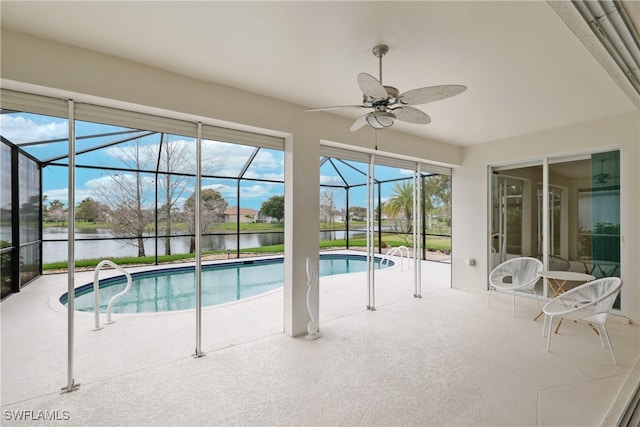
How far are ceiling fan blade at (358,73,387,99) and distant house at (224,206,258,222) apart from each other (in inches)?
217

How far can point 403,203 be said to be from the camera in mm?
5988

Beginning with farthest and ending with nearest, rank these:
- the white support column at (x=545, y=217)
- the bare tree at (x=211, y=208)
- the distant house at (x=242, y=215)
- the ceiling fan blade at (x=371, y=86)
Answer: the distant house at (x=242, y=215), the bare tree at (x=211, y=208), the white support column at (x=545, y=217), the ceiling fan blade at (x=371, y=86)

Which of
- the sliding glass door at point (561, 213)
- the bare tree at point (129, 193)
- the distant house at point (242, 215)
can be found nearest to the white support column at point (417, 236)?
the sliding glass door at point (561, 213)

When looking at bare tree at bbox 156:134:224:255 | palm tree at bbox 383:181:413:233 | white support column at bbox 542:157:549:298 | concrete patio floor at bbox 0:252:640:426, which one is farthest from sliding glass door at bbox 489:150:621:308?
bare tree at bbox 156:134:224:255

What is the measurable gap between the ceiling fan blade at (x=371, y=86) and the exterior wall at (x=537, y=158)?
150 inches

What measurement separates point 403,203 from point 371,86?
4.42 meters

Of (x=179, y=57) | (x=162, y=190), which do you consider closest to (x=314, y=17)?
(x=179, y=57)

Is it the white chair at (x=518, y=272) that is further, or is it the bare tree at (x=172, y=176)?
the bare tree at (x=172, y=176)

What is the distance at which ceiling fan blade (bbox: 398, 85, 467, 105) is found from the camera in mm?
1826

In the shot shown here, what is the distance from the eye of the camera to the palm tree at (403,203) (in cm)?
584

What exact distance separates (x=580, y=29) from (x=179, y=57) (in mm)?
2716

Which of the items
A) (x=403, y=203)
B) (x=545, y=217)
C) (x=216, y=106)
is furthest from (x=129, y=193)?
(x=545, y=217)

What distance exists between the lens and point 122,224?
14.3ft

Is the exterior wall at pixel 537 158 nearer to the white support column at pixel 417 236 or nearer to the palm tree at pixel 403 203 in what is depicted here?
the palm tree at pixel 403 203
